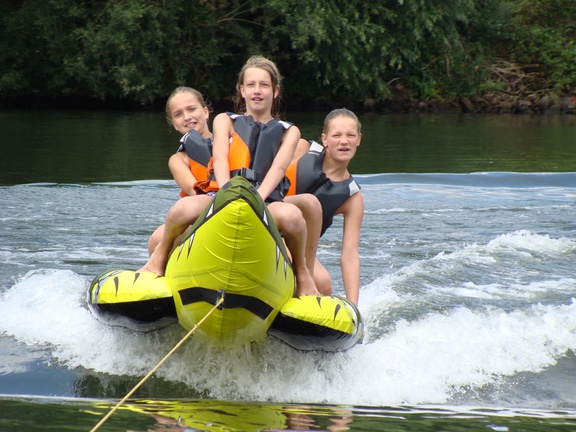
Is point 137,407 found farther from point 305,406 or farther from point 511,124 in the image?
point 511,124

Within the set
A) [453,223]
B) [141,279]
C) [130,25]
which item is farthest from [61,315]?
[130,25]

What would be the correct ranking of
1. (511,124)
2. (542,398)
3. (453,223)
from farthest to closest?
(511,124), (453,223), (542,398)

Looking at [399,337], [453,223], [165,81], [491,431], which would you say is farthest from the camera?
[165,81]

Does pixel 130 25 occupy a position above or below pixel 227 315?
above

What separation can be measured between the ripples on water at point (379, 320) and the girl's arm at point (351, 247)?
→ 0.30 meters

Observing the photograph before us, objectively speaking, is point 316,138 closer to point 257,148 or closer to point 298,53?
point 298,53

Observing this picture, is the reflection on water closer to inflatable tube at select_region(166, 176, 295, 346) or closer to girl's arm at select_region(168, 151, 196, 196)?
girl's arm at select_region(168, 151, 196, 196)

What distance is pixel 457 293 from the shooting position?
5.25 meters

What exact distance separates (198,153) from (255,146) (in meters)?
0.37

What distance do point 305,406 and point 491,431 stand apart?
27.5 inches

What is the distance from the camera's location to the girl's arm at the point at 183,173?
3924 millimetres

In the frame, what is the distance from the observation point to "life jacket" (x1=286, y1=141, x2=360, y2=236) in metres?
4.02

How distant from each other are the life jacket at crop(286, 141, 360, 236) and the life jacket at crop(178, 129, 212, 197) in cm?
38

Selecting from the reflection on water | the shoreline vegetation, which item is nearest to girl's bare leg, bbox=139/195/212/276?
the reflection on water
